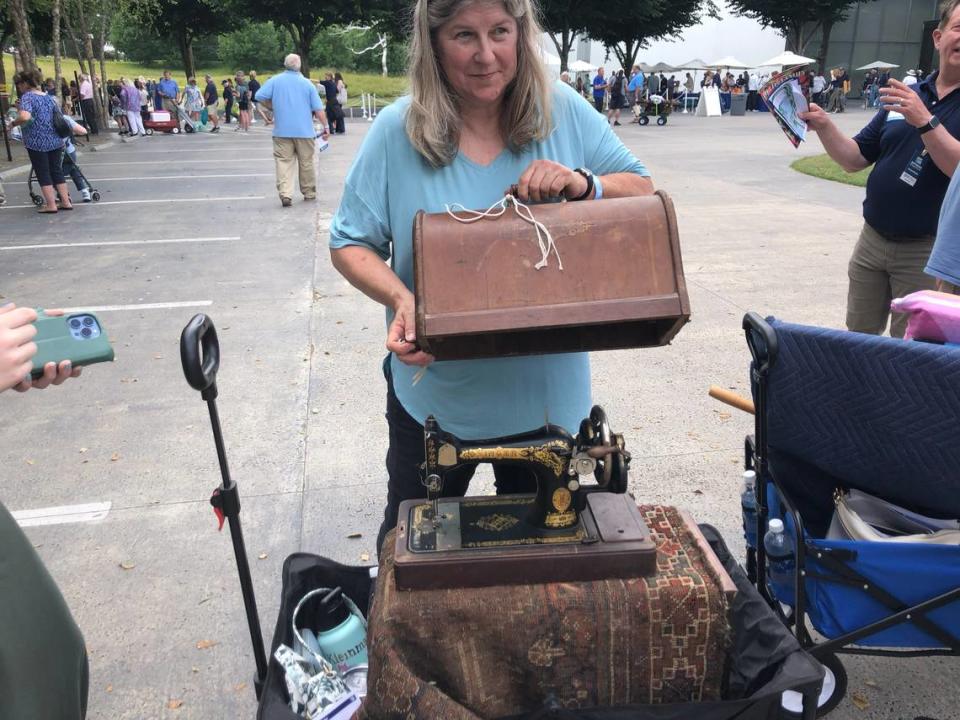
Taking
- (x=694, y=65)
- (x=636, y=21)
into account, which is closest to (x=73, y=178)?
(x=636, y=21)

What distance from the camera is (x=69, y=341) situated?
5.02ft

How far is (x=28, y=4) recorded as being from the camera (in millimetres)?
20594

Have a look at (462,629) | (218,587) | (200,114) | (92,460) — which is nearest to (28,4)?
(200,114)

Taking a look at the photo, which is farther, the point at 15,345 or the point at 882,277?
the point at 882,277

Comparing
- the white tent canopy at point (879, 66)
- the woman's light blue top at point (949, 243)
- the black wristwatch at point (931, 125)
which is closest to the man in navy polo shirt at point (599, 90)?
the white tent canopy at point (879, 66)

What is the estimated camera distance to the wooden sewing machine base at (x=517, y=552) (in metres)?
1.59

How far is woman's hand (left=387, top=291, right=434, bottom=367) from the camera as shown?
151 centimetres

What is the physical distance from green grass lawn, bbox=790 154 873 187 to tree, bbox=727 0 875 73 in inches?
1043

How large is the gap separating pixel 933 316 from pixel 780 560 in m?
0.75

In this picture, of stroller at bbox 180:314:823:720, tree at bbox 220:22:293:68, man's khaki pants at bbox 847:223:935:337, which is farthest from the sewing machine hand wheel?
tree at bbox 220:22:293:68

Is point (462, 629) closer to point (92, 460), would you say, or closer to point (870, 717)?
A: point (870, 717)

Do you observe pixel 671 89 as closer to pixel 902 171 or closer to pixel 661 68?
pixel 661 68

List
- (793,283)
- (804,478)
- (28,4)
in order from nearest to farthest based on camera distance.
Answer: (804,478) → (793,283) → (28,4)

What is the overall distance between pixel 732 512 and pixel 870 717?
3.63 ft
